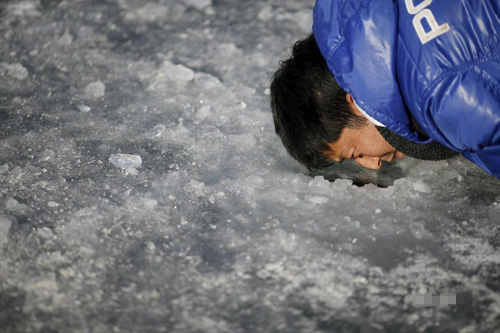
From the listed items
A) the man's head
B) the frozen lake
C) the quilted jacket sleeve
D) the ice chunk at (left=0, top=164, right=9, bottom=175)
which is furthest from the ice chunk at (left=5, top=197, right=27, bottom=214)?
the quilted jacket sleeve

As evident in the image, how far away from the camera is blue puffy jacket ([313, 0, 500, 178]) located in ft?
4.20

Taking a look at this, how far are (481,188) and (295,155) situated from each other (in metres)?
0.55

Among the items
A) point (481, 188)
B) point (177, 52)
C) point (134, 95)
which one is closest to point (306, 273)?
point (481, 188)

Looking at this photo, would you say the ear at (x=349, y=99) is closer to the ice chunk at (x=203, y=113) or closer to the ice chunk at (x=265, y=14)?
the ice chunk at (x=203, y=113)

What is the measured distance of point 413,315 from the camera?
128 cm

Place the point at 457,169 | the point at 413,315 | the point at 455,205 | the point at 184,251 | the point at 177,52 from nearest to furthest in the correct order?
the point at 413,315 < the point at 184,251 < the point at 455,205 < the point at 457,169 < the point at 177,52

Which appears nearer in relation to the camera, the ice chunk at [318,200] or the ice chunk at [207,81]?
the ice chunk at [318,200]

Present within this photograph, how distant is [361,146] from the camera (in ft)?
5.17

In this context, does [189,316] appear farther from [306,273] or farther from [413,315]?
[413,315]

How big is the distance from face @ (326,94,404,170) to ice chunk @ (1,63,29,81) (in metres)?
1.20

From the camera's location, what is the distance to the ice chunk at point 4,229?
4.77 ft

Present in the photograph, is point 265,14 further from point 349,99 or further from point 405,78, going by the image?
point 405,78

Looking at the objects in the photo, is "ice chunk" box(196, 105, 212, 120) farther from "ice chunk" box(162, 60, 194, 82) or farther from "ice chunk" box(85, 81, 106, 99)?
"ice chunk" box(85, 81, 106, 99)

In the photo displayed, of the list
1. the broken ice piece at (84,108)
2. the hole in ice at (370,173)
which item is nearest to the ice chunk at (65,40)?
the broken ice piece at (84,108)
